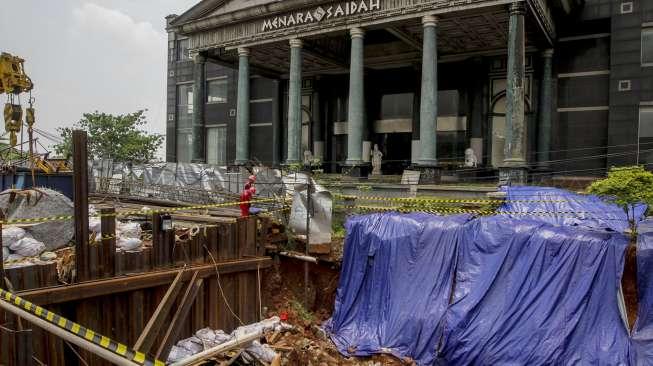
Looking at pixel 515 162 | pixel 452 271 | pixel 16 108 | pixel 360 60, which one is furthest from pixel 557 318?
pixel 360 60


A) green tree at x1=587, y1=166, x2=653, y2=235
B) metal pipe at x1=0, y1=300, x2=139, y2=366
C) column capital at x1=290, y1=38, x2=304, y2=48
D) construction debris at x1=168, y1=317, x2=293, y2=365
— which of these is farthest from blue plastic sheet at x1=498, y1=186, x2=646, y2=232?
column capital at x1=290, y1=38, x2=304, y2=48

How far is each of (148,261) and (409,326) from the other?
498 centimetres

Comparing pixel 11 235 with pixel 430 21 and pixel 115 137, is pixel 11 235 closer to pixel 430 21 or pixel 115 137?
pixel 430 21

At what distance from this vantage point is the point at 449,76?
24.0 meters

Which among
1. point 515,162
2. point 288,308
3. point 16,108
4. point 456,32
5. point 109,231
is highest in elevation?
point 456,32

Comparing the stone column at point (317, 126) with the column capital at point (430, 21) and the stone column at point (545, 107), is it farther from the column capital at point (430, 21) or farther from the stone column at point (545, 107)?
the stone column at point (545, 107)

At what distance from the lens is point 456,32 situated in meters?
20.4

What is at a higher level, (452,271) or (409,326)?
(452,271)

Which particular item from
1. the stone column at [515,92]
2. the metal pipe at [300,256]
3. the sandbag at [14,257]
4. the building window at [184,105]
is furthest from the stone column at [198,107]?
the sandbag at [14,257]

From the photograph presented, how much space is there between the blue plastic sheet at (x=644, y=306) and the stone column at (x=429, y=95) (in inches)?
393

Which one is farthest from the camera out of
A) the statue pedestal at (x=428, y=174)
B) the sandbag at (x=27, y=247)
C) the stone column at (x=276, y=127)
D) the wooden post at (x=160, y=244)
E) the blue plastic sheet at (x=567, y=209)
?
the stone column at (x=276, y=127)

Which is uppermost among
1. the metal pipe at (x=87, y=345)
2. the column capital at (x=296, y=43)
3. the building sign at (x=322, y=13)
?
the building sign at (x=322, y=13)

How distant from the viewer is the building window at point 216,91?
31.0 m

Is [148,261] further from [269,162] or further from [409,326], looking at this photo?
[269,162]
